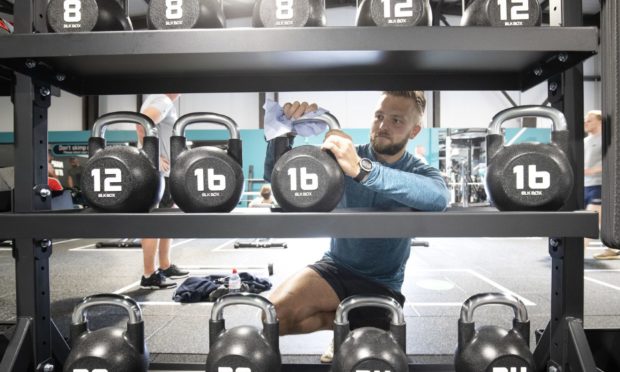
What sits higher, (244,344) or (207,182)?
(207,182)

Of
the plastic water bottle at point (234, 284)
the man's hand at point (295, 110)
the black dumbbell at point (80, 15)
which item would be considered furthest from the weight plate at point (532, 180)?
the plastic water bottle at point (234, 284)

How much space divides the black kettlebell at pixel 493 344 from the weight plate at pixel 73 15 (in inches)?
54.9

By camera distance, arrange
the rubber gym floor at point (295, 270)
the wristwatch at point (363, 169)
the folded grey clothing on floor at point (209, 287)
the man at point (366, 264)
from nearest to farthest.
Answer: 1. the wristwatch at point (363, 169)
2. the man at point (366, 264)
3. the rubber gym floor at point (295, 270)
4. the folded grey clothing on floor at point (209, 287)

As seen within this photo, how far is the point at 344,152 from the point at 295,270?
9.54 ft

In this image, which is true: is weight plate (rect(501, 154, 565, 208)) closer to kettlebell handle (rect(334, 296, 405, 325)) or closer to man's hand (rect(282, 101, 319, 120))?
kettlebell handle (rect(334, 296, 405, 325))

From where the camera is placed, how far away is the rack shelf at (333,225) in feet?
3.64

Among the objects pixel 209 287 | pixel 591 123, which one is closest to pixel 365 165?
pixel 209 287

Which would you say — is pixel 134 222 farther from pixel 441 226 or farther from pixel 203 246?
pixel 203 246

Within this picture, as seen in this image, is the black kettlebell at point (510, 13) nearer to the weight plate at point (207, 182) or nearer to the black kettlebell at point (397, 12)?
the black kettlebell at point (397, 12)

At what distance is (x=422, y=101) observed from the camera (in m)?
1.84

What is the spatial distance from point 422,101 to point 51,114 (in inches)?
449

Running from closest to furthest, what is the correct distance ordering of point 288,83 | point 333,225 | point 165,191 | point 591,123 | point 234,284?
1. point 333,225
2. point 288,83
3. point 165,191
4. point 234,284
5. point 591,123

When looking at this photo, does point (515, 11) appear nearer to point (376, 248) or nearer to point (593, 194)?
point (376, 248)

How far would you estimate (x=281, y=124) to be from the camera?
1.31 m
